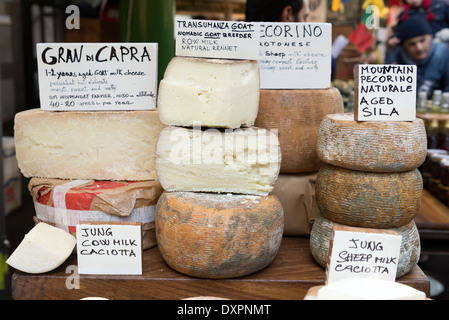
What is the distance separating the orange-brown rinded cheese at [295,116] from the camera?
5.63ft

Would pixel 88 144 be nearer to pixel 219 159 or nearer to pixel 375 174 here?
pixel 219 159

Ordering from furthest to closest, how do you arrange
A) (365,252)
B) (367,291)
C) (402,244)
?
(402,244), (365,252), (367,291)

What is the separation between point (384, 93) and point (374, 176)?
262mm

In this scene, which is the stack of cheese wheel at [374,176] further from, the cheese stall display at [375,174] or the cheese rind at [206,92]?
the cheese rind at [206,92]

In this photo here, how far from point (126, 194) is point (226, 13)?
83.3 inches

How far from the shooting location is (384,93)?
1430 mm

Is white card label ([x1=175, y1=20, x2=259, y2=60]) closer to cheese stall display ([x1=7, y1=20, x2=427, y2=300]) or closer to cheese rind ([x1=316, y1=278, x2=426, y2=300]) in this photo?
cheese stall display ([x1=7, y1=20, x2=427, y2=300])

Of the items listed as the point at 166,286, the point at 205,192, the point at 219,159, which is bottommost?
the point at 166,286

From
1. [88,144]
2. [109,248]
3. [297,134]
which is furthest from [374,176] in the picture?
[88,144]

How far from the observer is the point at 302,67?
1.74m

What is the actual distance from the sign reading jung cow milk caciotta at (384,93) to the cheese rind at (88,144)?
2.40ft

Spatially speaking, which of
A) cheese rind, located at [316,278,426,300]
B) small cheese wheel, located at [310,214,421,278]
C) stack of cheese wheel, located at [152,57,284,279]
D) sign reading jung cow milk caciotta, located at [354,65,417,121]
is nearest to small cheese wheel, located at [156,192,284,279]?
stack of cheese wheel, located at [152,57,284,279]

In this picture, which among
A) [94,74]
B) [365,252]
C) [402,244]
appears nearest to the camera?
[365,252]

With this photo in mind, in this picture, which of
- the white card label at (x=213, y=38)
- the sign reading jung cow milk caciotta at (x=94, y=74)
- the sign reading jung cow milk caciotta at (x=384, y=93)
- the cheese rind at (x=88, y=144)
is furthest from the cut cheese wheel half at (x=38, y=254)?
the sign reading jung cow milk caciotta at (x=384, y=93)
